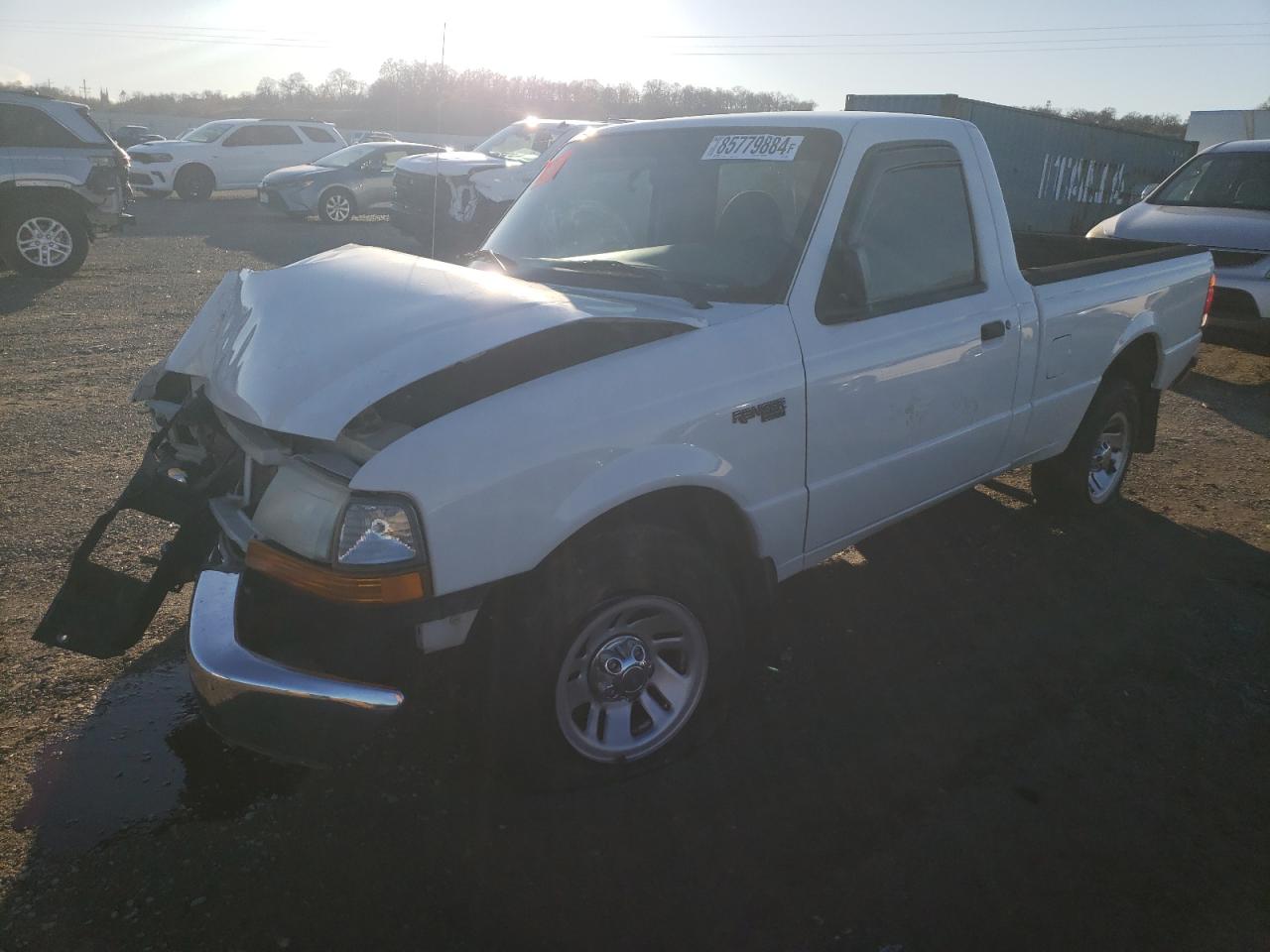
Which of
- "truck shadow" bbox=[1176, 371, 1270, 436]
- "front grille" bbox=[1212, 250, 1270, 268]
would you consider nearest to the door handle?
"truck shadow" bbox=[1176, 371, 1270, 436]

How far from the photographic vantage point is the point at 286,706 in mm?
2211

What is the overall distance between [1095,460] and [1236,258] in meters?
5.12

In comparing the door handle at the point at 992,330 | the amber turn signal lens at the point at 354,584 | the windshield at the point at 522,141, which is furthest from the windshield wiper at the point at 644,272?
the windshield at the point at 522,141

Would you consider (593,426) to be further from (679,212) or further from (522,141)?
(522,141)

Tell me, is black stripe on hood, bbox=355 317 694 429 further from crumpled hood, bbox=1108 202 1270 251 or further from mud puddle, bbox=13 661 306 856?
crumpled hood, bbox=1108 202 1270 251

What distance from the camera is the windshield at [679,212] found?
3268 mm

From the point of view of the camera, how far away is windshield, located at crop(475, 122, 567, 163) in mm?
15055

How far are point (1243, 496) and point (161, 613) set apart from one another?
588cm

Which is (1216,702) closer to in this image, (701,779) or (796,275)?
(701,779)

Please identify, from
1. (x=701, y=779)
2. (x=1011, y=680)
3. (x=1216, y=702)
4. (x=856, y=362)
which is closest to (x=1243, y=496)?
(x=1216, y=702)

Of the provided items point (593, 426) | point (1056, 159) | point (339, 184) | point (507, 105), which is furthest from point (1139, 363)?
point (507, 105)

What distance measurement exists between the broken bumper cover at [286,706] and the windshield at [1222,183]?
1014 cm

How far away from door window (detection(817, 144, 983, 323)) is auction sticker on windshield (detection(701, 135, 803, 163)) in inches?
10.9

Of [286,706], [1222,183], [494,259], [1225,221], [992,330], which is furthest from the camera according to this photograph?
[1222,183]
